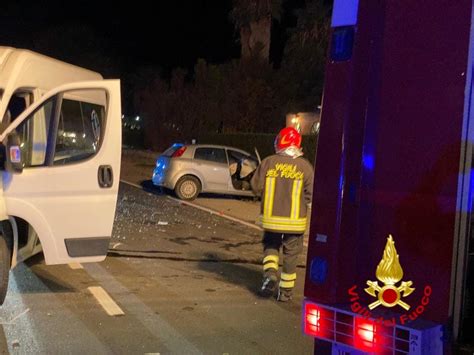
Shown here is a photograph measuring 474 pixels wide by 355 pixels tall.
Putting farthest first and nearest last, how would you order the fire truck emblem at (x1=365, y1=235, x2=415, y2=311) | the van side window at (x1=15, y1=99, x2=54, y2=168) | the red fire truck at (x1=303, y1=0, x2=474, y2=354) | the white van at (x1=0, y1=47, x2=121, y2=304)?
the van side window at (x1=15, y1=99, x2=54, y2=168) → the white van at (x1=0, y1=47, x2=121, y2=304) → the fire truck emblem at (x1=365, y1=235, x2=415, y2=311) → the red fire truck at (x1=303, y1=0, x2=474, y2=354)

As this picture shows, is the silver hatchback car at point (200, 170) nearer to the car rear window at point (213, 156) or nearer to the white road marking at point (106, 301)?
the car rear window at point (213, 156)

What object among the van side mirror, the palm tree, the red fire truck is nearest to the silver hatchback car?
the van side mirror

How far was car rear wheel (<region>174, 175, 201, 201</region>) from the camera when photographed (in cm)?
1677

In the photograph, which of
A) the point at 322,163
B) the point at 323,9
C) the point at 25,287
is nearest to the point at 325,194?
the point at 322,163

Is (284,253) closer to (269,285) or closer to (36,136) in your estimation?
(269,285)

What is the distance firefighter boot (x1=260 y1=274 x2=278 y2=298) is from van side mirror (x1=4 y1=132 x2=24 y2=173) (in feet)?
9.53

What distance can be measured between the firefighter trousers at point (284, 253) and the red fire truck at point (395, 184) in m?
3.89

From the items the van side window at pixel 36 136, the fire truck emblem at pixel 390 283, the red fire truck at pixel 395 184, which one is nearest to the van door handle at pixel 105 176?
the van side window at pixel 36 136

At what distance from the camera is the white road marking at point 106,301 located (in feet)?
22.3

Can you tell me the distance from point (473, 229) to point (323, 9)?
2875 cm

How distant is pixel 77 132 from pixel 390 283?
5.14 m

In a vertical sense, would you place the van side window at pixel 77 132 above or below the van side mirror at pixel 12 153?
above

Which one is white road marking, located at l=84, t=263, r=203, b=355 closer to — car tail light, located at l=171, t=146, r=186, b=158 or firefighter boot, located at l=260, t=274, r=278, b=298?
firefighter boot, located at l=260, t=274, r=278, b=298

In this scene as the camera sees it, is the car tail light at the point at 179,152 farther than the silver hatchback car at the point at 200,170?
Yes
